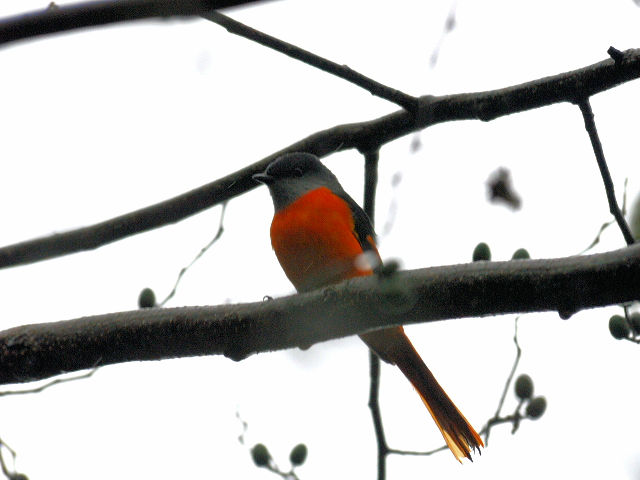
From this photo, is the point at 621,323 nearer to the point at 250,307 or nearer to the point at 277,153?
the point at 250,307

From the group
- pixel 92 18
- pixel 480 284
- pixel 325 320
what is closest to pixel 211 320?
pixel 325 320

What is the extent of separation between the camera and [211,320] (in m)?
2.83

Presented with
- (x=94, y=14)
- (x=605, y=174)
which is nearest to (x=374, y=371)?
(x=605, y=174)

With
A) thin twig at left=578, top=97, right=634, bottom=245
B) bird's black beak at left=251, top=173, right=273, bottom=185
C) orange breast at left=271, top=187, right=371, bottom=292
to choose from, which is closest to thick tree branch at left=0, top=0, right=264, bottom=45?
thin twig at left=578, top=97, right=634, bottom=245

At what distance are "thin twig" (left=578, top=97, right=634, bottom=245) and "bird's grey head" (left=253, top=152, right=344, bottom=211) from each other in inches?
83.6

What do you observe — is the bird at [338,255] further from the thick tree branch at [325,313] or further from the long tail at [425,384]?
the thick tree branch at [325,313]

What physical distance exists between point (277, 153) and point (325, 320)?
2167 mm

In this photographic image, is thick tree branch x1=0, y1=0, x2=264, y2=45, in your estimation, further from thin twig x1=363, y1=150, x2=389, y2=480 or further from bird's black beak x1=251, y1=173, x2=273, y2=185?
bird's black beak x1=251, y1=173, x2=273, y2=185

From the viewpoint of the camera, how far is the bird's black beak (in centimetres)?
474

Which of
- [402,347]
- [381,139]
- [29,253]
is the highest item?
[381,139]

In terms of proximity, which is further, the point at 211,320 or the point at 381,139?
the point at 381,139

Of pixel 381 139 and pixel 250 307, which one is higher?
pixel 381 139

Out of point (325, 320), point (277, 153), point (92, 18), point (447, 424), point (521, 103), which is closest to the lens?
point (92, 18)

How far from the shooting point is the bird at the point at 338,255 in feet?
14.0
